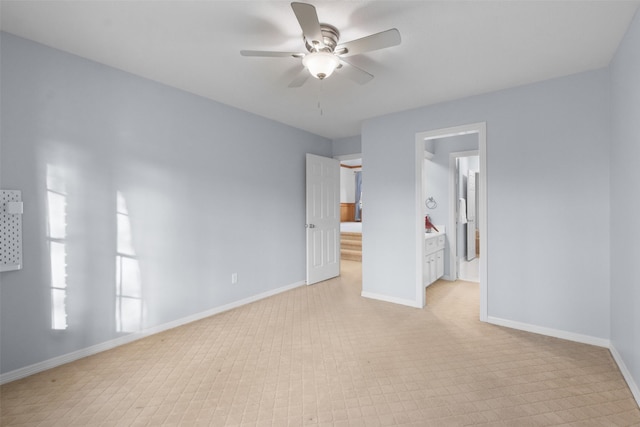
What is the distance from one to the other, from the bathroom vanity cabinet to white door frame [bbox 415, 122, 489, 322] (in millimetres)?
542

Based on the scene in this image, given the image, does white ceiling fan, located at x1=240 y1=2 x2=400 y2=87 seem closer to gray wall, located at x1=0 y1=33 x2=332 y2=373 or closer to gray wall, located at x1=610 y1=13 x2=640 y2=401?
gray wall, located at x1=0 y1=33 x2=332 y2=373

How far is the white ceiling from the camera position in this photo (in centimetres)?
187

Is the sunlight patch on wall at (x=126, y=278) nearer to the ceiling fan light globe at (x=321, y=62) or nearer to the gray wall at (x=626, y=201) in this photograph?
the ceiling fan light globe at (x=321, y=62)

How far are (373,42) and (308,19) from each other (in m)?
0.45

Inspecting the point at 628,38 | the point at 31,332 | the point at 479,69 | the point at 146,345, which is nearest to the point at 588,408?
the point at 628,38

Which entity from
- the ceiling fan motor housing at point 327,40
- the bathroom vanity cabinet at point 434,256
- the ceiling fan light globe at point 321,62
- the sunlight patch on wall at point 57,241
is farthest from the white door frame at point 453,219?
the sunlight patch on wall at point 57,241

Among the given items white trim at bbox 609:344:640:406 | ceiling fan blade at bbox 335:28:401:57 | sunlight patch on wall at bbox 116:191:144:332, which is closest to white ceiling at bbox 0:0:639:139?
ceiling fan blade at bbox 335:28:401:57

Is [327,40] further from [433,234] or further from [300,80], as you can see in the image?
[433,234]

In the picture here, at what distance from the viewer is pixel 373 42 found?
6.05ft

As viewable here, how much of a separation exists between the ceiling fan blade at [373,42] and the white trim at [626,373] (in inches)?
104

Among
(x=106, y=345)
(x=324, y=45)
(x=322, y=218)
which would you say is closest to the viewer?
(x=324, y=45)

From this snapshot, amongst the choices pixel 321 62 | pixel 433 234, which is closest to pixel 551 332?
pixel 433 234

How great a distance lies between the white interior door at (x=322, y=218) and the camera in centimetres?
471

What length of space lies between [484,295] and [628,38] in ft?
7.84
